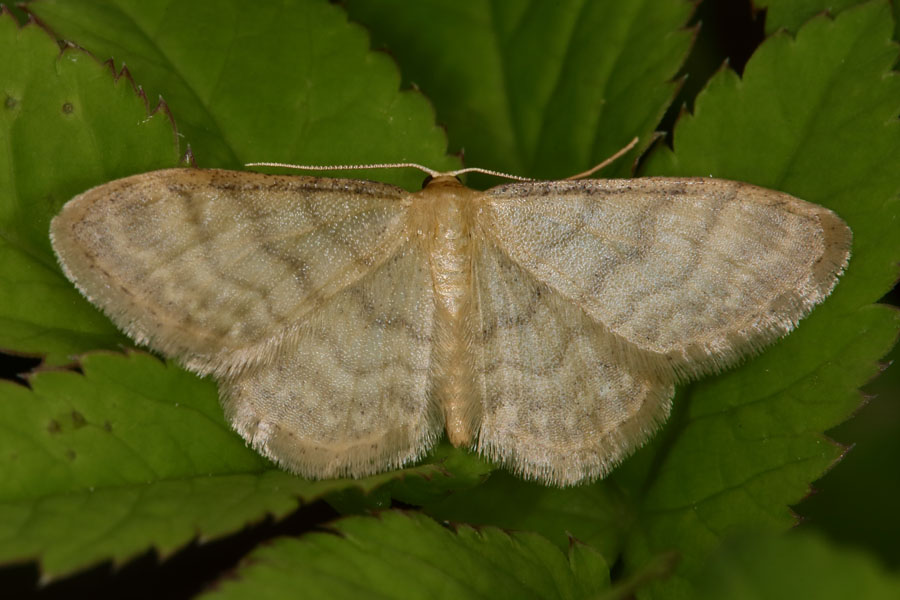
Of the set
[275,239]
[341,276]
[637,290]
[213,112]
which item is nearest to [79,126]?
[213,112]

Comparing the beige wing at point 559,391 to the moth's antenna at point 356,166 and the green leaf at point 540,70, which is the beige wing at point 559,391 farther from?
the green leaf at point 540,70

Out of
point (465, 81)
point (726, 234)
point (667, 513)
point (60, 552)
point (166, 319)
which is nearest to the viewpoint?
point (60, 552)

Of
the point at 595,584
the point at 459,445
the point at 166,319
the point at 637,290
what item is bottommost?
the point at 595,584

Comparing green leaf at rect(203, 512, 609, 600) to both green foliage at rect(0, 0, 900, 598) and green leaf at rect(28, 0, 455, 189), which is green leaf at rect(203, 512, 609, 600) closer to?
green foliage at rect(0, 0, 900, 598)

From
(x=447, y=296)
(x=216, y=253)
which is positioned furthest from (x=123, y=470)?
(x=447, y=296)

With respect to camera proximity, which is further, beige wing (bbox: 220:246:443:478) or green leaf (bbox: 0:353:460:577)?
beige wing (bbox: 220:246:443:478)

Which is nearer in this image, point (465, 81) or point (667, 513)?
point (667, 513)

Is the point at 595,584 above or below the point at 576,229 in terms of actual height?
below

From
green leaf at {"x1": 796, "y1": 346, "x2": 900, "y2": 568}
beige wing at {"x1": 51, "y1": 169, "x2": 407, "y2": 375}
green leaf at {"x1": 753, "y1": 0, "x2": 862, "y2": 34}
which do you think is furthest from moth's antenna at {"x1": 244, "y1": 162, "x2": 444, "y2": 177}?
green leaf at {"x1": 796, "y1": 346, "x2": 900, "y2": 568}

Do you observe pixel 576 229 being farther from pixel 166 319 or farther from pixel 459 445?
pixel 166 319
